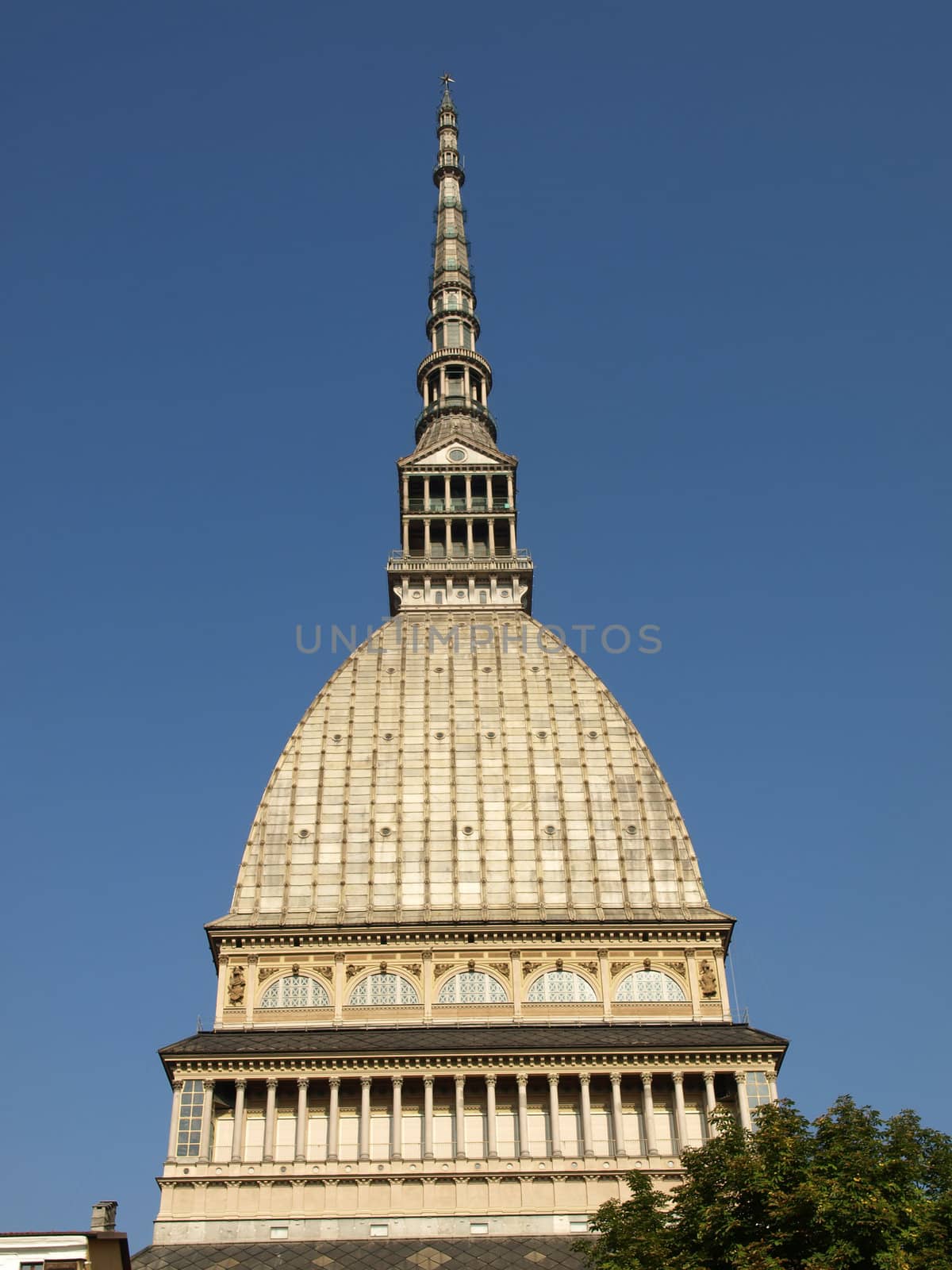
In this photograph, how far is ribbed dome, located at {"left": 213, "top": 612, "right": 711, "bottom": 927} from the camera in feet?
252

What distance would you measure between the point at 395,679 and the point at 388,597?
33.6ft

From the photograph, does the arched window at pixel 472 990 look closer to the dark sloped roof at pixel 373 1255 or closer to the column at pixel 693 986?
the column at pixel 693 986

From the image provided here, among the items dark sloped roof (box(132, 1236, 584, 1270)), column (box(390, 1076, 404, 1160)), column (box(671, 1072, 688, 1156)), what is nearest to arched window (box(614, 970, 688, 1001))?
column (box(671, 1072, 688, 1156))

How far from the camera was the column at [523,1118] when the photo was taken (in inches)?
2501

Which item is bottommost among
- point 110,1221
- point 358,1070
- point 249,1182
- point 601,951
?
point 110,1221

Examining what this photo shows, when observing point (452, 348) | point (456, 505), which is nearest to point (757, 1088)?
point (456, 505)

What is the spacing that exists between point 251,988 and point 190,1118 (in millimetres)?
8263

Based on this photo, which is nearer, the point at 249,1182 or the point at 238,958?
the point at 249,1182

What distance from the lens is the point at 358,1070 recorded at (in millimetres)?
65562

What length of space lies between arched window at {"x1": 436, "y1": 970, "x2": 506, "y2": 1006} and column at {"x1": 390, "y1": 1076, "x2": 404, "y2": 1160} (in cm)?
648

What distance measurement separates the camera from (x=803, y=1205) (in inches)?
1547

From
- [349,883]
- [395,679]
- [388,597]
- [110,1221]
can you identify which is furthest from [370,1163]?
[388,597]

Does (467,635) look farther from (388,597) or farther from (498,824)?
(498,824)

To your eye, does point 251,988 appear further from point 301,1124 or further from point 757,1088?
point 757,1088
